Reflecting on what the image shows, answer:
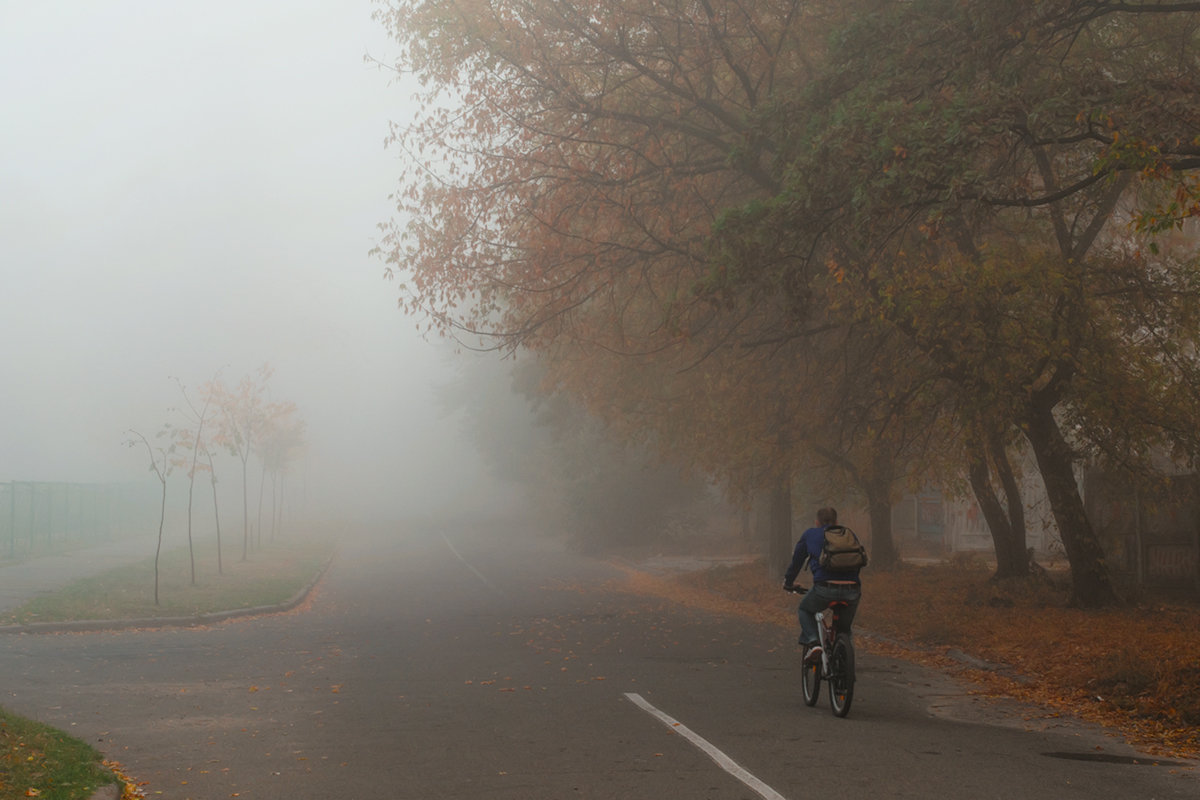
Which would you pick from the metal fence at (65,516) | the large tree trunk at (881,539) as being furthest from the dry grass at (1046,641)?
the metal fence at (65,516)

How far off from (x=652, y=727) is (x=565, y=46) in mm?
10540

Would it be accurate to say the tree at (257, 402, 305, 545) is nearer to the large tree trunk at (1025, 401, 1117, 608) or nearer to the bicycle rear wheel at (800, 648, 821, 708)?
the large tree trunk at (1025, 401, 1117, 608)

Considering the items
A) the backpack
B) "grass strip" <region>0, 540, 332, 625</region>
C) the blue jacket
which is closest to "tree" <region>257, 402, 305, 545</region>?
"grass strip" <region>0, 540, 332, 625</region>

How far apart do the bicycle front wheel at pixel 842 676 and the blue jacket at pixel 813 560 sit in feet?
1.70

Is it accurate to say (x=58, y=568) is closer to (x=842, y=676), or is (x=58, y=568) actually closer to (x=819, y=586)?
(x=819, y=586)

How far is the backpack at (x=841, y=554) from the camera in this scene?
9.01 metres

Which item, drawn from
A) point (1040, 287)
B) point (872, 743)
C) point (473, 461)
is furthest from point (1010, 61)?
point (473, 461)

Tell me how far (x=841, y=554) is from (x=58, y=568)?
78.3ft

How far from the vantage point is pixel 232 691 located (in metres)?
10.7

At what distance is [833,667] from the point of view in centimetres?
896

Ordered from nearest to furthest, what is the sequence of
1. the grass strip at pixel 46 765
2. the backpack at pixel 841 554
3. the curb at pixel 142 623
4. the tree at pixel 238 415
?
the grass strip at pixel 46 765 < the backpack at pixel 841 554 < the curb at pixel 142 623 < the tree at pixel 238 415

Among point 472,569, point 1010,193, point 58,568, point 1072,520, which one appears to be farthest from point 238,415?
point 1010,193

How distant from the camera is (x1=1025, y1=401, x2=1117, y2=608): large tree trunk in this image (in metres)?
14.1

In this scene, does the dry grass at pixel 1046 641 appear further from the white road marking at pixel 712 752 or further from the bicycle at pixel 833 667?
the white road marking at pixel 712 752
